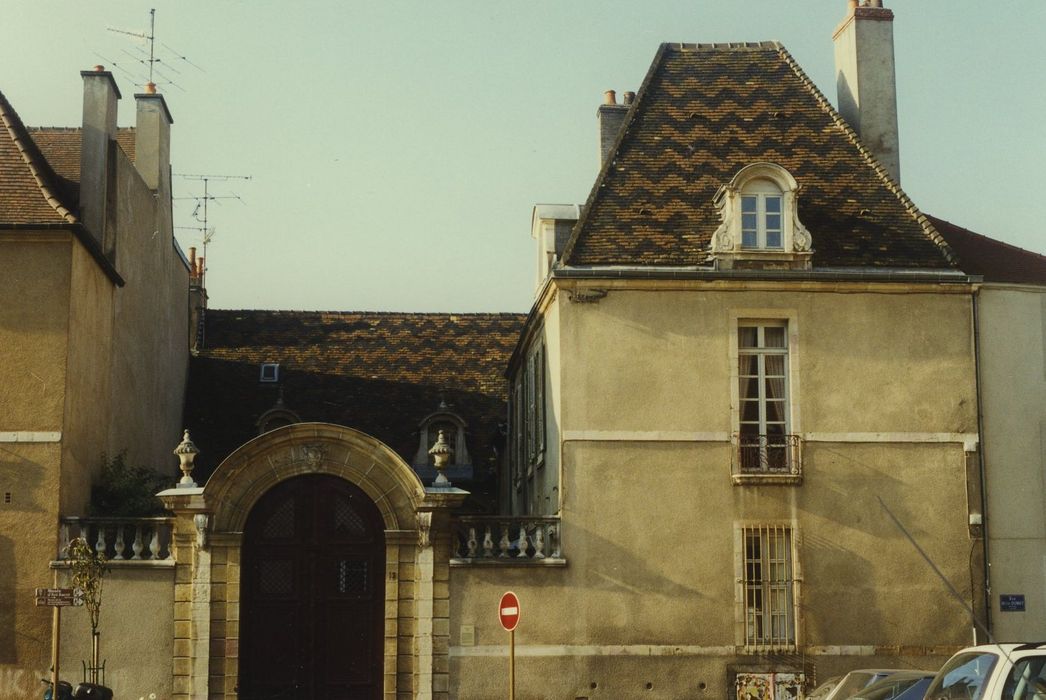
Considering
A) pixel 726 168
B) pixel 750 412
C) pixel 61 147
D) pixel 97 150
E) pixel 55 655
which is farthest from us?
pixel 61 147

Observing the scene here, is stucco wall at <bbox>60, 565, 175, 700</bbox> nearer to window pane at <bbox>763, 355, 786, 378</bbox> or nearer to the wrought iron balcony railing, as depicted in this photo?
the wrought iron balcony railing

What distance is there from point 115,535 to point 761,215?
10.4 m

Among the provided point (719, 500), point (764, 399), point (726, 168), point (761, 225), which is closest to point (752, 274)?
point (761, 225)

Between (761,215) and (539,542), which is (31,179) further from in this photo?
(761,215)

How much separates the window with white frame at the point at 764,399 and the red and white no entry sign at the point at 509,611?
154 inches

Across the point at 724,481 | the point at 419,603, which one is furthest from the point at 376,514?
the point at 724,481

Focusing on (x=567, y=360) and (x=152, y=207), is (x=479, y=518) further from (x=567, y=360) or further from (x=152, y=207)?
(x=152, y=207)

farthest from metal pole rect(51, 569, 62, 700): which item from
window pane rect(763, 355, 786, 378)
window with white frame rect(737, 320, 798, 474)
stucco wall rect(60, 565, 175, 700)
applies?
window pane rect(763, 355, 786, 378)

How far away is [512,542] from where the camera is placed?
22.8 metres

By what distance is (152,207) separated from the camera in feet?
95.8

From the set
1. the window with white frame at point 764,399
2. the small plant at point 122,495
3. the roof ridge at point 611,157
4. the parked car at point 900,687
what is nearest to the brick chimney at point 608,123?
the roof ridge at point 611,157

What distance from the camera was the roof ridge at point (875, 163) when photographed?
2336 centimetres

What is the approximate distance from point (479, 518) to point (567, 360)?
259cm

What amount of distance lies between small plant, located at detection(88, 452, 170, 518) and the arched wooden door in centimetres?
214
